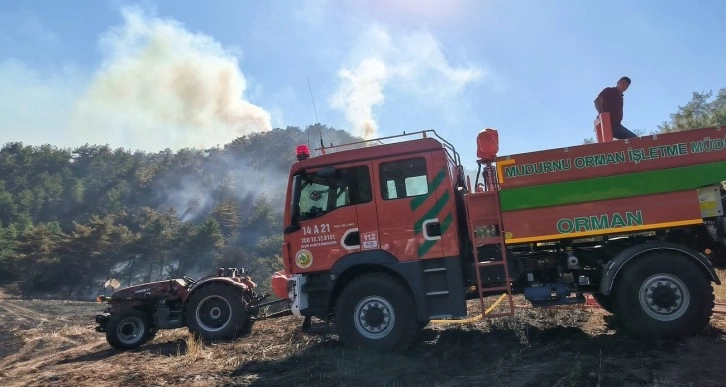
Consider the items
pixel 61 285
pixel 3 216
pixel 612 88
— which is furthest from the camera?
pixel 3 216

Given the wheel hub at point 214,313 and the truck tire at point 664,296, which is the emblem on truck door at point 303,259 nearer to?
the wheel hub at point 214,313

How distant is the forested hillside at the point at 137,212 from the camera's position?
128 feet

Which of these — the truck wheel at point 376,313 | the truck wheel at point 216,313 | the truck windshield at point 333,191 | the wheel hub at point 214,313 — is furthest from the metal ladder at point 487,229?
the wheel hub at point 214,313

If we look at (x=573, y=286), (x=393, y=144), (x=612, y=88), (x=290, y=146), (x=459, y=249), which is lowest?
(x=573, y=286)

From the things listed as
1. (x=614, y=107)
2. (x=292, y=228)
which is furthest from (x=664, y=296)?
(x=292, y=228)

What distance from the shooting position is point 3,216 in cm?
6694

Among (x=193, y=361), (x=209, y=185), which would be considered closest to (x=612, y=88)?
(x=193, y=361)

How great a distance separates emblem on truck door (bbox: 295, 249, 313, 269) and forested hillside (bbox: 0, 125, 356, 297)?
20539 mm

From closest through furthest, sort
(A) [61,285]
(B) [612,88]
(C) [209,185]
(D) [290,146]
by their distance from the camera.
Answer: (B) [612,88]
(A) [61,285]
(C) [209,185]
(D) [290,146]

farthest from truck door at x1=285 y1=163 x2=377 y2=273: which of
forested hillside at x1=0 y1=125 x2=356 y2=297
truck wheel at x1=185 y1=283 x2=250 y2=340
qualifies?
forested hillside at x1=0 y1=125 x2=356 y2=297

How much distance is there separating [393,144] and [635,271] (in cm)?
366

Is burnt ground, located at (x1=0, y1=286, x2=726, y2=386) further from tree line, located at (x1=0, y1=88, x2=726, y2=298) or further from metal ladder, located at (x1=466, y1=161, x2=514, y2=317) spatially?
tree line, located at (x1=0, y1=88, x2=726, y2=298)

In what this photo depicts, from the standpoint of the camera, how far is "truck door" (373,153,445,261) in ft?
23.1

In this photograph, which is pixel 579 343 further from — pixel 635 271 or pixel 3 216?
pixel 3 216
